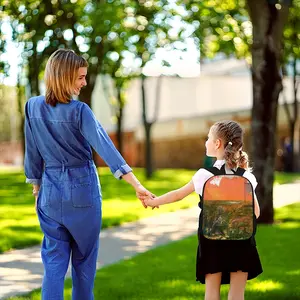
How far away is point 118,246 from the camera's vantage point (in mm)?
9312

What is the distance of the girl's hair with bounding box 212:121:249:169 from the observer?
13.8 feet

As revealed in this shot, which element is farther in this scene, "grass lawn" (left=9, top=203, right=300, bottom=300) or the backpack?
"grass lawn" (left=9, top=203, right=300, bottom=300)

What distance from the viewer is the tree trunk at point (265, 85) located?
1154cm

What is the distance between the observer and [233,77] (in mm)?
53719

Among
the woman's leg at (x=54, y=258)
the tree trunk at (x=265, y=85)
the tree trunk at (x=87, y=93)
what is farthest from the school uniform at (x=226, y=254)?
the tree trunk at (x=87, y=93)

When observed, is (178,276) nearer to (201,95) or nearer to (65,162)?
(65,162)

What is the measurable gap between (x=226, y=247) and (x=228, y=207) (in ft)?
0.82

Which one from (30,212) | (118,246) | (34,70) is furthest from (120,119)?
(118,246)

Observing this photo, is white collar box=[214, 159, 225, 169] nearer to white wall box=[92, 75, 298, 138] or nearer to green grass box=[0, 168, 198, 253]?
green grass box=[0, 168, 198, 253]

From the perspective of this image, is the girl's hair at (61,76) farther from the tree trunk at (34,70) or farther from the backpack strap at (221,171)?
the tree trunk at (34,70)

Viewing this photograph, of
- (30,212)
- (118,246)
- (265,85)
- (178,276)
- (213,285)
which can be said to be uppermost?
(265,85)

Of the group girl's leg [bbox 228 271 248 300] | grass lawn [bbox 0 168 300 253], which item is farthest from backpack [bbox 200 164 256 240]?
grass lawn [bbox 0 168 300 253]

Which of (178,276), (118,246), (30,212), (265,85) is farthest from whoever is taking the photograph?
(30,212)

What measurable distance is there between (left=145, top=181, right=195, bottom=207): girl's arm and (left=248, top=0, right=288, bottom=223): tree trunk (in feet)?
23.4
